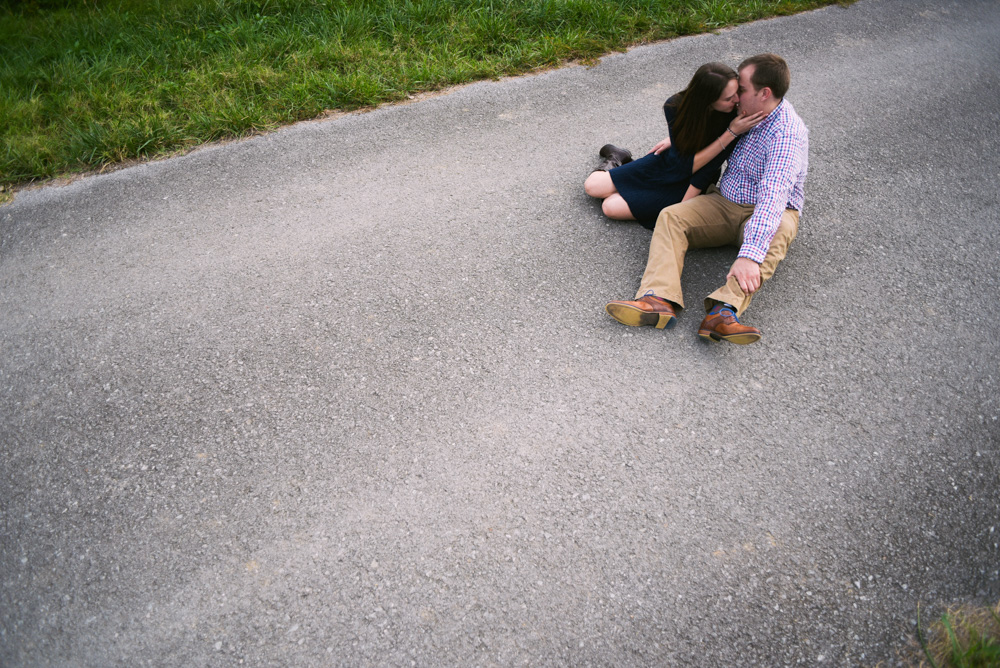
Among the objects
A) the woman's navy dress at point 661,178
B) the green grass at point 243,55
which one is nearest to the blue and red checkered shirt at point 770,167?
the woman's navy dress at point 661,178

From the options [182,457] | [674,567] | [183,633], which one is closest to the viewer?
[183,633]

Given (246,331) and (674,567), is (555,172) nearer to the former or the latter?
(246,331)

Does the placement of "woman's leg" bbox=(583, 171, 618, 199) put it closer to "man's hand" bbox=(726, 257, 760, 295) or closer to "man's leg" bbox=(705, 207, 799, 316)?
"man's leg" bbox=(705, 207, 799, 316)

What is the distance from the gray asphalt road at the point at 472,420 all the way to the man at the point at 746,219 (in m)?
0.20

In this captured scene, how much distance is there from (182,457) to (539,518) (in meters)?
1.79

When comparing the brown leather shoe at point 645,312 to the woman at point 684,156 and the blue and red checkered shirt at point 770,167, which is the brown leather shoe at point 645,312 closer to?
the blue and red checkered shirt at point 770,167

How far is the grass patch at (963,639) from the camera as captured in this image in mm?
2184

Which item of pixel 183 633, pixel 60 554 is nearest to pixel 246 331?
pixel 60 554

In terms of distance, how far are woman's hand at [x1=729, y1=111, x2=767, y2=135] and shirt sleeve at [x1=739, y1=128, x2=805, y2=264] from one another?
6.0 inches

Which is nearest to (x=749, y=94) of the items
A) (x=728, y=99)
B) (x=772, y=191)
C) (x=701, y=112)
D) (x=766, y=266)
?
(x=728, y=99)

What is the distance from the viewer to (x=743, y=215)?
373 centimetres

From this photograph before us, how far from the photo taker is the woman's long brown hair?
3.44m

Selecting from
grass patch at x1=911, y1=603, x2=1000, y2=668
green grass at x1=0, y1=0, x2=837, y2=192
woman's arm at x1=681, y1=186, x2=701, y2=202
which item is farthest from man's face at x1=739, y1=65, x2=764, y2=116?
green grass at x1=0, y1=0, x2=837, y2=192

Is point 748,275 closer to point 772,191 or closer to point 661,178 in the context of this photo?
point 772,191
